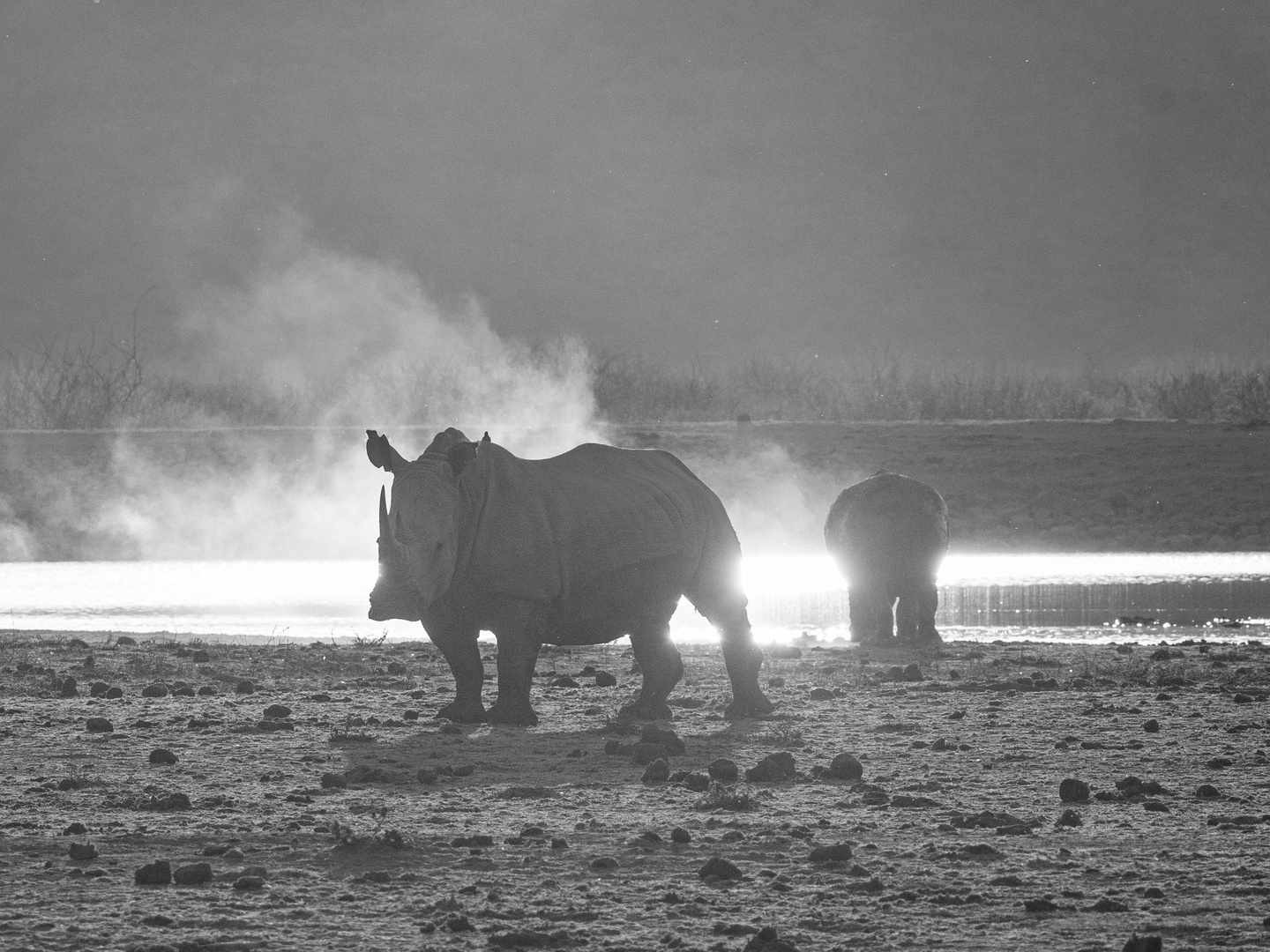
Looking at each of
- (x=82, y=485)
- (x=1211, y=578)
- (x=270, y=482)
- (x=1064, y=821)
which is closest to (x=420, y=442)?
(x=270, y=482)

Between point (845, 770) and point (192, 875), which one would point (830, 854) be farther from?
point (192, 875)

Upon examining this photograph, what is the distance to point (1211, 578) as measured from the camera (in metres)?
29.0

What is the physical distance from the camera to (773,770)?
29.8 feet

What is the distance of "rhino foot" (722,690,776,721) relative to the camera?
11.8 metres

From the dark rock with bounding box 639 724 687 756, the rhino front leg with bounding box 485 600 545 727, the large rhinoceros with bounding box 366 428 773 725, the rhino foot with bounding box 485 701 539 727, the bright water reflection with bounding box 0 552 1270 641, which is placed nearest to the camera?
the dark rock with bounding box 639 724 687 756

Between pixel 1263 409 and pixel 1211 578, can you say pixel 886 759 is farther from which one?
pixel 1263 409

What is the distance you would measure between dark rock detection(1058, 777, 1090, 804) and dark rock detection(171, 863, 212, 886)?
380cm

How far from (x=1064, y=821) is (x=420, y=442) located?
43520 millimetres

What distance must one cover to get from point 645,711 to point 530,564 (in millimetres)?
1252

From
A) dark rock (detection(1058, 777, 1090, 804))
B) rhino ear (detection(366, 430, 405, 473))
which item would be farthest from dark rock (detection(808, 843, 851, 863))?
rhino ear (detection(366, 430, 405, 473))

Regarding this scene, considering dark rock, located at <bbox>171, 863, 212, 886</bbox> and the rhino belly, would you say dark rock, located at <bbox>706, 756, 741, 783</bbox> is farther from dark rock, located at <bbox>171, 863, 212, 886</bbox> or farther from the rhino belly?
dark rock, located at <bbox>171, 863, 212, 886</bbox>

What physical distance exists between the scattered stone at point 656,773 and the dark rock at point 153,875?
2821mm

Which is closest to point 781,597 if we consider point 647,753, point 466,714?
point 466,714

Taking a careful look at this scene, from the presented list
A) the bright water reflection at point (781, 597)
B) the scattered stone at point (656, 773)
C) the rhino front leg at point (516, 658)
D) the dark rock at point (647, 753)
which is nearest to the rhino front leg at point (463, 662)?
the rhino front leg at point (516, 658)
